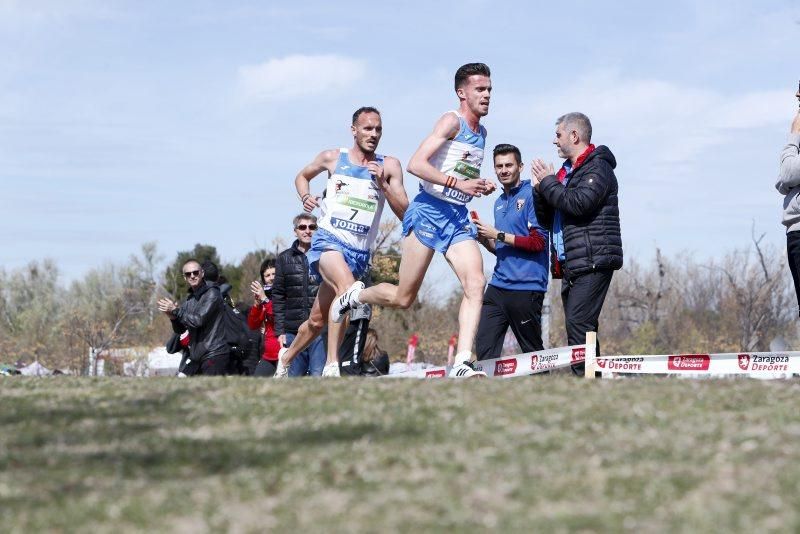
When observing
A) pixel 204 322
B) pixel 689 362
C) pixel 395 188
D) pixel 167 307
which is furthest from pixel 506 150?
pixel 167 307

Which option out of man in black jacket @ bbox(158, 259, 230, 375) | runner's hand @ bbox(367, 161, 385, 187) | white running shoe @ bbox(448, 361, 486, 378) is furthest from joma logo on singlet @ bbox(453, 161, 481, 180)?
man in black jacket @ bbox(158, 259, 230, 375)

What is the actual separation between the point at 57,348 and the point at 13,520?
54.9 meters

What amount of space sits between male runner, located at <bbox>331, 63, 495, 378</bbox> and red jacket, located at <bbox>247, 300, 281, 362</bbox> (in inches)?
179

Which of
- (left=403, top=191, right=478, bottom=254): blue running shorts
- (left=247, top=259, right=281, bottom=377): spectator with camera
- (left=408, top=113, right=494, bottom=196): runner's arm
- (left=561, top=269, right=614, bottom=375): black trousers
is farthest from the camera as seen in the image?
(left=247, top=259, right=281, bottom=377): spectator with camera

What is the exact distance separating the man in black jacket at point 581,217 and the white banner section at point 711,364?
27.4 inches

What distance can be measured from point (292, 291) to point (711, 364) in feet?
15.3

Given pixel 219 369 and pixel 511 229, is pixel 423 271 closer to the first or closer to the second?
pixel 511 229

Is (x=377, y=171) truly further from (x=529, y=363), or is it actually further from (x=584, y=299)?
(x=529, y=363)

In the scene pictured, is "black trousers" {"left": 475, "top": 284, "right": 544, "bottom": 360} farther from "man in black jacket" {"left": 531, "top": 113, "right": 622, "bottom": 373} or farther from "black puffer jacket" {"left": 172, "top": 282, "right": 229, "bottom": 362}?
"black puffer jacket" {"left": 172, "top": 282, "right": 229, "bottom": 362}

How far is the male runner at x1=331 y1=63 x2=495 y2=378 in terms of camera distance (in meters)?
10.9

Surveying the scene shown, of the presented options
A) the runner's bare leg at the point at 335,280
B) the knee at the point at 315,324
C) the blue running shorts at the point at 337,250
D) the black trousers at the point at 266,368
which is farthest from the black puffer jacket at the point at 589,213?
the black trousers at the point at 266,368

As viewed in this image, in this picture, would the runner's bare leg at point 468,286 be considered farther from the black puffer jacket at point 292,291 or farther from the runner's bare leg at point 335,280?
the black puffer jacket at point 292,291

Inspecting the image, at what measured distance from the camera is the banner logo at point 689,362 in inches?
496

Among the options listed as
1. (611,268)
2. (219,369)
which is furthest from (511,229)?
(219,369)
